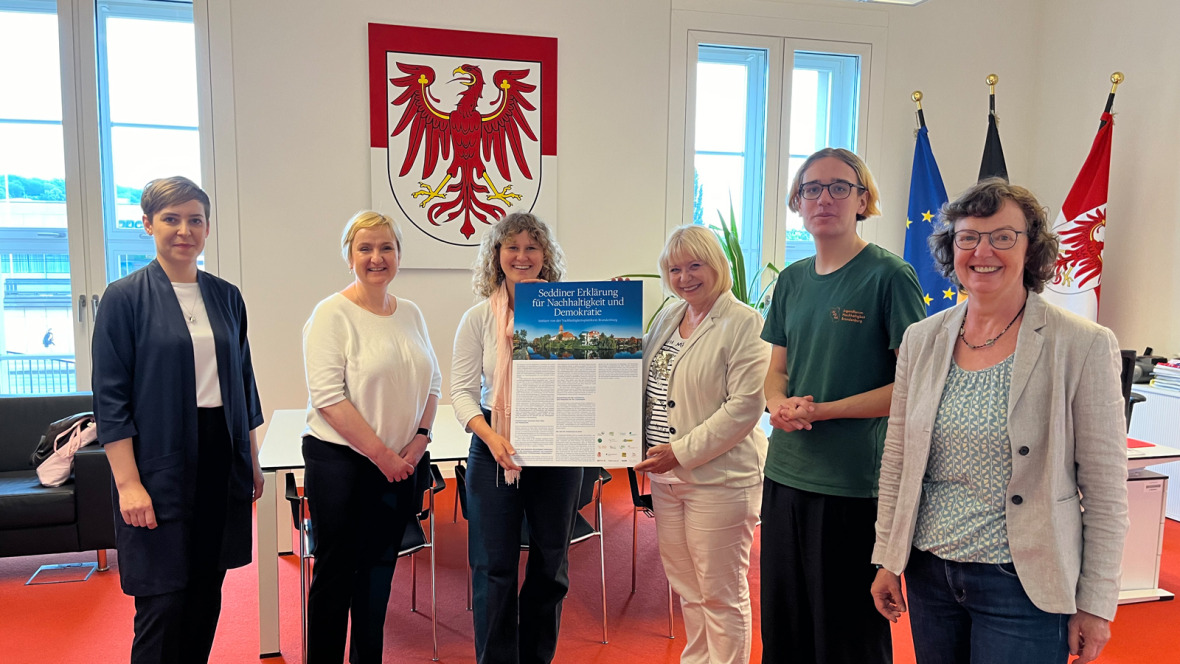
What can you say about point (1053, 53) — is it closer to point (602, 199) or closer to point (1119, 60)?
point (1119, 60)

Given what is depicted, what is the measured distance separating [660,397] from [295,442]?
5.25ft

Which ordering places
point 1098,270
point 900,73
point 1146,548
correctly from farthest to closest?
point 900,73, point 1098,270, point 1146,548

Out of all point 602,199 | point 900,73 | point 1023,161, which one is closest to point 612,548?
point 602,199

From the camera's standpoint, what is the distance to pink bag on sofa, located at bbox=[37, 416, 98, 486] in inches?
129

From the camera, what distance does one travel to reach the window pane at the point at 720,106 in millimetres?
5246

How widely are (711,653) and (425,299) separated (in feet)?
10.7

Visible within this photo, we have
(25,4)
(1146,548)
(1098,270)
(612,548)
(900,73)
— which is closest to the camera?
(1146,548)

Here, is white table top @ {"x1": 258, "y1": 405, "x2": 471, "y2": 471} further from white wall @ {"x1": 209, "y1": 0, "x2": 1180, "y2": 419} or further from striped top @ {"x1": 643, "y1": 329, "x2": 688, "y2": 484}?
white wall @ {"x1": 209, "y1": 0, "x2": 1180, "y2": 419}

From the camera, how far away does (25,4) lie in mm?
4320

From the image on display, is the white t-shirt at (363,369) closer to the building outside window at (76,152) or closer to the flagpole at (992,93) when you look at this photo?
the building outside window at (76,152)

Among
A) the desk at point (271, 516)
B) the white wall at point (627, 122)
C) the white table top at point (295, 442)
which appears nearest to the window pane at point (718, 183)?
the white wall at point (627, 122)

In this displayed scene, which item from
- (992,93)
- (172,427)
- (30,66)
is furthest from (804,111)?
(30,66)

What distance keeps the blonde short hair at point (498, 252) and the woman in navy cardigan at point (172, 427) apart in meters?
Result: 0.74

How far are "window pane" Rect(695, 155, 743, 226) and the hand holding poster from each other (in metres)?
3.36
